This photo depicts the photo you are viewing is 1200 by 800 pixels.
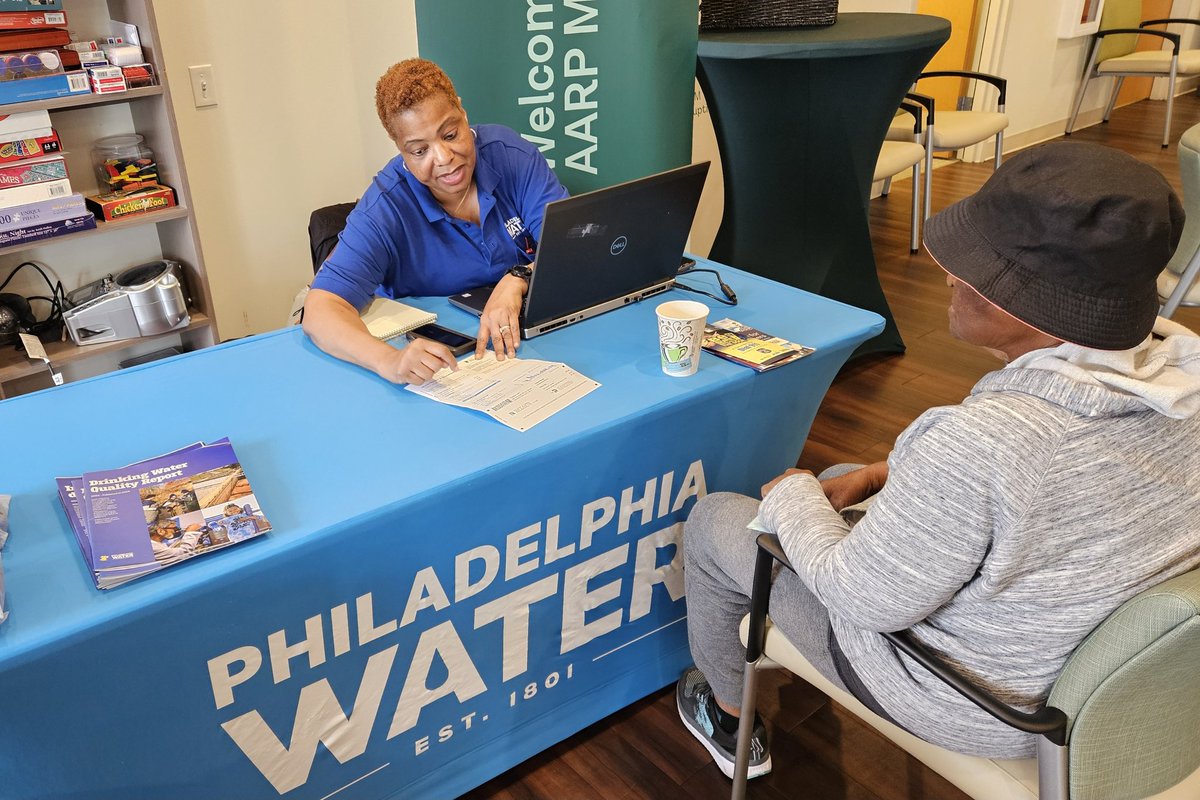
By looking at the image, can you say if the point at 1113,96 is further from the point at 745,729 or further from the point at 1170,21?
the point at 745,729

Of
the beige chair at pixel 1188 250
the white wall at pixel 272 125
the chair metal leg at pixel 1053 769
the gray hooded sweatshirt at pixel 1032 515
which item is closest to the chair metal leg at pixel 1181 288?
the beige chair at pixel 1188 250

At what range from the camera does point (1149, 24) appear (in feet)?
21.3

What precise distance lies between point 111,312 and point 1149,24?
705 centimetres

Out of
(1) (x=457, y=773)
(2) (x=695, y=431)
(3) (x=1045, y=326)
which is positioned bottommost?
(1) (x=457, y=773)

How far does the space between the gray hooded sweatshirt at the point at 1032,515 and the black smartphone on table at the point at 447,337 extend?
832 mm

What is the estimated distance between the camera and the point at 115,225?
2592mm

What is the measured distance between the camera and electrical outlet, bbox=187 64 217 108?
2.80 m

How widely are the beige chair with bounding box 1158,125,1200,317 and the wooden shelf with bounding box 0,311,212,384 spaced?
295cm

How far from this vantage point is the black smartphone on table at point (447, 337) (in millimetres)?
1690

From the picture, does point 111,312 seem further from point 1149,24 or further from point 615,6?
point 1149,24

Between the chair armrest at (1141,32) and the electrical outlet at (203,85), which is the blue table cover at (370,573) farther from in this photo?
the chair armrest at (1141,32)

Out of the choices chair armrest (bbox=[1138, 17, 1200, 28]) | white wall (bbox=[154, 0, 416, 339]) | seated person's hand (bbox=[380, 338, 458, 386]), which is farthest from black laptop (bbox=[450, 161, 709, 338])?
chair armrest (bbox=[1138, 17, 1200, 28])

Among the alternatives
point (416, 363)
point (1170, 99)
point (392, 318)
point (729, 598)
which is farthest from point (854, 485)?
point (1170, 99)

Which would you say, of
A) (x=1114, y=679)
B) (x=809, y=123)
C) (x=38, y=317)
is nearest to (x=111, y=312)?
(x=38, y=317)
